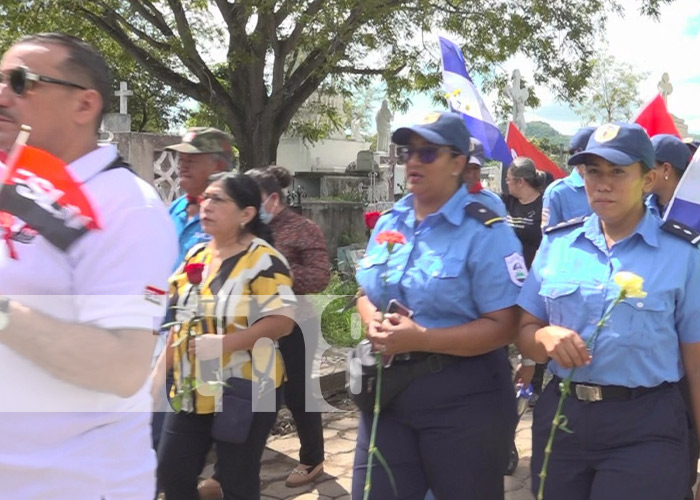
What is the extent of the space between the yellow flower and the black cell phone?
2.25ft

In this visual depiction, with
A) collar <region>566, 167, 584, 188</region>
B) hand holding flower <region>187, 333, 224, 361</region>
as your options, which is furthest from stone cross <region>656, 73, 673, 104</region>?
hand holding flower <region>187, 333, 224, 361</region>

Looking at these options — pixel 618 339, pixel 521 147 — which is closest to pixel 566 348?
pixel 618 339

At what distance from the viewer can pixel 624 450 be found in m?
2.29

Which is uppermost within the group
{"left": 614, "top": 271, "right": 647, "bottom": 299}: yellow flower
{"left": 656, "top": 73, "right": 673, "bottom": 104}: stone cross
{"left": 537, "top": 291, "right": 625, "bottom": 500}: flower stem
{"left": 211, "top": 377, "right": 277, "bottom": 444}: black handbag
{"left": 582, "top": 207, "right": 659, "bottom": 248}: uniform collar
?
{"left": 656, "top": 73, "right": 673, "bottom": 104}: stone cross

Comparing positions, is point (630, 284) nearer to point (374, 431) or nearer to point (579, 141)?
point (374, 431)

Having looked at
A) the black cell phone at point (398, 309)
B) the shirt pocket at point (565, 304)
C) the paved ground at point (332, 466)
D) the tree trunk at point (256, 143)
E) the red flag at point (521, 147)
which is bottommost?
the paved ground at point (332, 466)

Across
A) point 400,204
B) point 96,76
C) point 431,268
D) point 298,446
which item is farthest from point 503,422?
point 298,446

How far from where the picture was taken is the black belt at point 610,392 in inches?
91.0

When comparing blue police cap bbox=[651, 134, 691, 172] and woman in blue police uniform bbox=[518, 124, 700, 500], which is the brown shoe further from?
blue police cap bbox=[651, 134, 691, 172]

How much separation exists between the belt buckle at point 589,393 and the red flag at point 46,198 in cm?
158

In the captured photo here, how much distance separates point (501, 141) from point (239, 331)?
9.17 feet

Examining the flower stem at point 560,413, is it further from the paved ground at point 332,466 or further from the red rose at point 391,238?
the paved ground at point 332,466

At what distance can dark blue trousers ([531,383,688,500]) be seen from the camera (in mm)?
2260

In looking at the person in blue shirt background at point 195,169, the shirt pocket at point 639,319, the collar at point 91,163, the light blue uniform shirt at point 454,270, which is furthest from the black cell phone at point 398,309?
the person in blue shirt background at point 195,169
